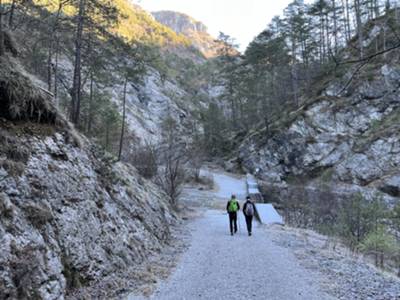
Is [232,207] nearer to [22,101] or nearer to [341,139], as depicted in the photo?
[22,101]

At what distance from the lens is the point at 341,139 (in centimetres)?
3044

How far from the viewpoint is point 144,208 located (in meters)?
10.5

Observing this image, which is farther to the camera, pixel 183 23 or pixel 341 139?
pixel 183 23

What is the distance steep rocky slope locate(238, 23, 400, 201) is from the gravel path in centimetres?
1705

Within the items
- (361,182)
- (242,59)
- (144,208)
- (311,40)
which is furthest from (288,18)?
(144,208)

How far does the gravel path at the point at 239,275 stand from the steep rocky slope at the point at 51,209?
1.19 m

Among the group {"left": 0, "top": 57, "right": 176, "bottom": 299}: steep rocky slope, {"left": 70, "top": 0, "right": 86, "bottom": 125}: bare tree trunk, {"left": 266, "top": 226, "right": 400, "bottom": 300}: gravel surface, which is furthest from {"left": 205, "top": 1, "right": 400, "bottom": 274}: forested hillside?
{"left": 70, "top": 0, "right": 86, "bottom": 125}: bare tree trunk

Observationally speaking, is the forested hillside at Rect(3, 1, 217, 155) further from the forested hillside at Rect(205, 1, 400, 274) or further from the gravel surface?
the forested hillside at Rect(205, 1, 400, 274)

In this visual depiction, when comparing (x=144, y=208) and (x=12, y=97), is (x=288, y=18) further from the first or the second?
(x=12, y=97)

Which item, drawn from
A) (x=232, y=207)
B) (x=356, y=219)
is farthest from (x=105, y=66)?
(x=356, y=219)

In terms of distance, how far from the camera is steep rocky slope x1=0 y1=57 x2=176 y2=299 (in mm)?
4215

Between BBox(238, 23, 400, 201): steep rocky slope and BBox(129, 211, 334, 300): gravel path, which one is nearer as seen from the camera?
BBox(129, 211, 334, 300): gravel path

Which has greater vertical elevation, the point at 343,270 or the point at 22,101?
the point at 22,101

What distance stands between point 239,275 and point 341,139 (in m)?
27.1
